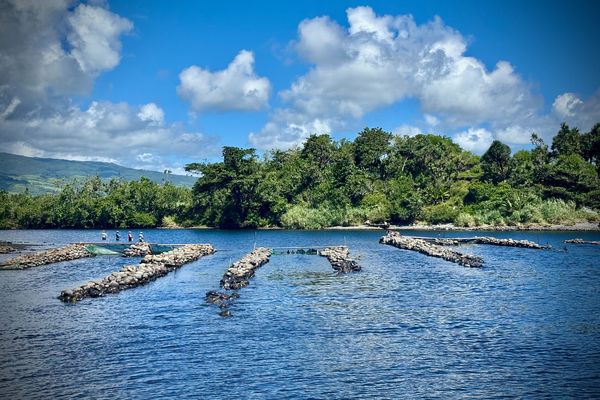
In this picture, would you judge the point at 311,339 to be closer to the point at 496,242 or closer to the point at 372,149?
the point at 496,242

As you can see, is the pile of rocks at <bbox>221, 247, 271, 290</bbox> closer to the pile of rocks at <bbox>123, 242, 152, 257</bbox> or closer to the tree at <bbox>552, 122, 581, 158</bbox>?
the pile of rocks at <bbox>123, 242, 152, 257</bbox>

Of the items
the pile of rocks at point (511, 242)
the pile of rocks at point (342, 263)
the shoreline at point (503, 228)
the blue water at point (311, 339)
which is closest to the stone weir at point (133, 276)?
the blue water at point (311, 339)

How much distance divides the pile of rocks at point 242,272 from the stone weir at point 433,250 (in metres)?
22.1

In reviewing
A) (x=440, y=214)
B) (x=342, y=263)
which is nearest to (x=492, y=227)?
(x=440, y=214)

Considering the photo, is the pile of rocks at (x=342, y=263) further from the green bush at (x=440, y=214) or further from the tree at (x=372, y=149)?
the tree at (x=372, y=149)

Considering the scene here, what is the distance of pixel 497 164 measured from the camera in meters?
142

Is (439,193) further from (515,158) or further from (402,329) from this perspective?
(402,329)

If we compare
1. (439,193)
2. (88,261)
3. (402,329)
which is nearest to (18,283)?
(88,261)

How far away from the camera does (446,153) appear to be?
150m

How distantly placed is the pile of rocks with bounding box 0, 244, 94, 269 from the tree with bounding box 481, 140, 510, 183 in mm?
108426

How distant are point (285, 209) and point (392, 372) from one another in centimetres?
11489

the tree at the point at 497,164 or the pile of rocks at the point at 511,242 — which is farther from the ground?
the tree at the point at 497,164

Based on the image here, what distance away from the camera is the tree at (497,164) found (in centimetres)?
14012

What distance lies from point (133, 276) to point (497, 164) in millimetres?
120546
